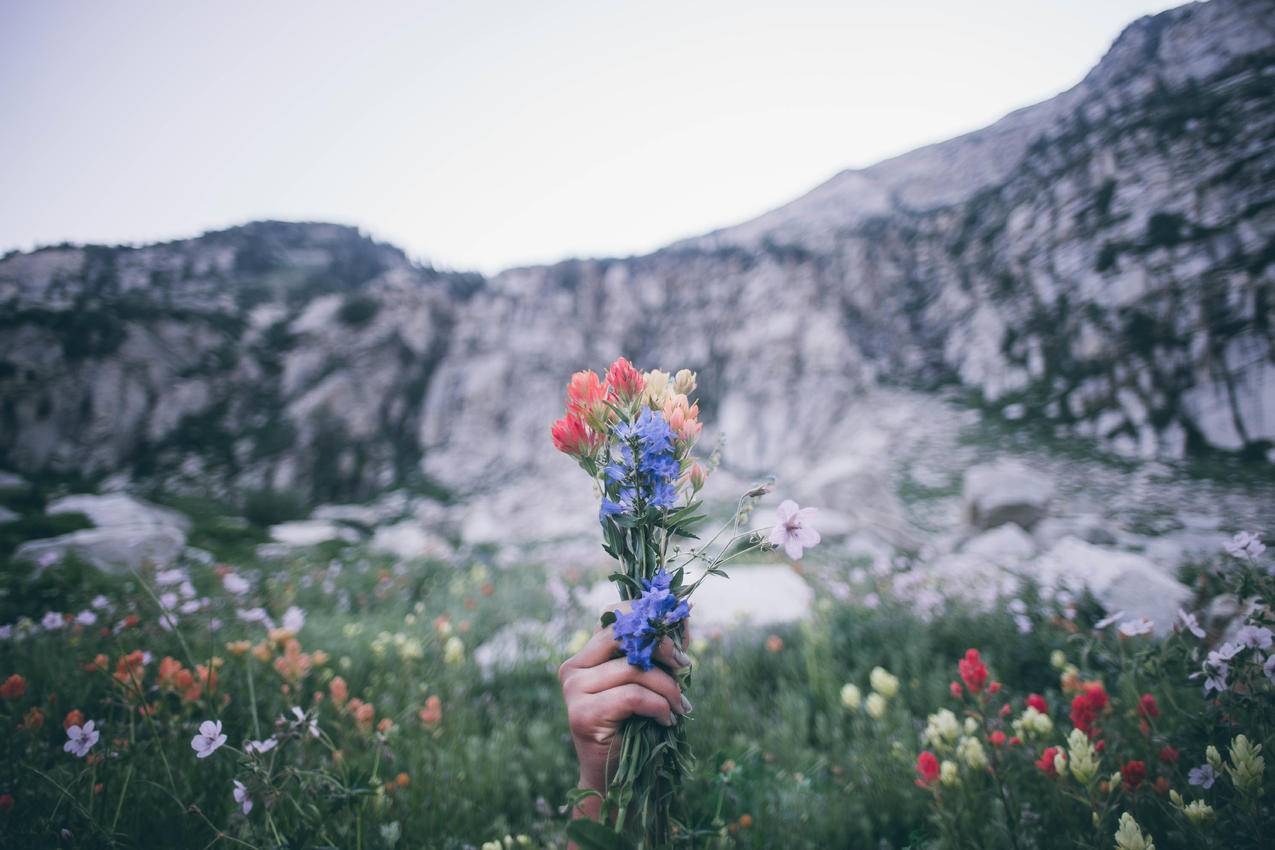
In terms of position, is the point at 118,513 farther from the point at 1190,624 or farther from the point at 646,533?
the point at 1190,624

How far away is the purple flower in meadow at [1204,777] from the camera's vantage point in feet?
4.00

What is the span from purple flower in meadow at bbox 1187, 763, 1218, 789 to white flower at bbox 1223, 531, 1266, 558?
692 mm

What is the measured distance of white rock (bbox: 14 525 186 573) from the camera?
455 centimetres

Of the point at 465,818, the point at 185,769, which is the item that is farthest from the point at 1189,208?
the point at 185,769

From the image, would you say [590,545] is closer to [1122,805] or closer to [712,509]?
[712,509]

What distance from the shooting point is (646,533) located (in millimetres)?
1075

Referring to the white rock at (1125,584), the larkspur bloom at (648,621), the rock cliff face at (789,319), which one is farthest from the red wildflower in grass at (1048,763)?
the rock cliff face at (789,319)

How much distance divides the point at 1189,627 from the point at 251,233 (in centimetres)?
4357

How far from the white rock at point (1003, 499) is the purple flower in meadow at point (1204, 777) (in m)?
7.54

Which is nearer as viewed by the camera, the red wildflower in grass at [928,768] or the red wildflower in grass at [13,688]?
the red wildflower in grass at [928,768]

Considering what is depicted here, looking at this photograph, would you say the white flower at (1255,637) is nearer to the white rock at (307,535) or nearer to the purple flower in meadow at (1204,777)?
the purple flower in meadow at (1204,777)

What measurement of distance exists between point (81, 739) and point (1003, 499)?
10.1 metres

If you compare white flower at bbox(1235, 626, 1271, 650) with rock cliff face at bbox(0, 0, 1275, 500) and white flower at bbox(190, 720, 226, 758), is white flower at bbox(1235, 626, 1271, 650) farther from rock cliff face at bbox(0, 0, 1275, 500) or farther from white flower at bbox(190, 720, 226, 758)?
rock cliff face at bbox(0, 0, 1275, 500)

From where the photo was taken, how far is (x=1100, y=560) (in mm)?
4043
